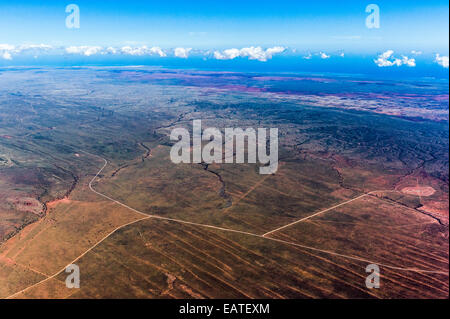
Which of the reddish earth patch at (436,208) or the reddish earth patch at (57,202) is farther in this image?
the reddish earth patch at (57,202)

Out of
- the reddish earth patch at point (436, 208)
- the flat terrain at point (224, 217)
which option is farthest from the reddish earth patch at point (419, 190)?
the reddish earth patch at point (436, 208)

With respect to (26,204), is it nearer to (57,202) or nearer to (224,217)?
(57,202)

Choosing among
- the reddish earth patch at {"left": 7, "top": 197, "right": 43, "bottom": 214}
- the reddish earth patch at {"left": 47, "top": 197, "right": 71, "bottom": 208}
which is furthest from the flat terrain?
the reddish earth patch at {"left": 47, "top": 197, "right": 71, "bottom": 208}

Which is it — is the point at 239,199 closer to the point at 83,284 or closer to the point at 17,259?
the point at 83,284

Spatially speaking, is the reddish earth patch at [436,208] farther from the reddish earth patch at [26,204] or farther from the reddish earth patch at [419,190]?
the reddish earth patch at [26,204]

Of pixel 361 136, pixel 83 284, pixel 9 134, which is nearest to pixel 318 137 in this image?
pixel 361 136

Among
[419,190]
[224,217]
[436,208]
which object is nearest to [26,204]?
[224,217]

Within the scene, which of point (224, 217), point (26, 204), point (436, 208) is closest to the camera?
point (224, 217)
